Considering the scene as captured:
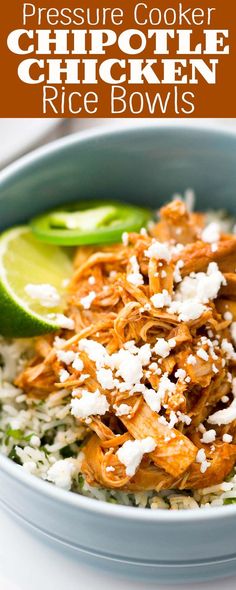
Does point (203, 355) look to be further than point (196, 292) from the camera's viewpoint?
No

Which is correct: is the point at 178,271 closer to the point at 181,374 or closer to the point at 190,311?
the point at 190,311

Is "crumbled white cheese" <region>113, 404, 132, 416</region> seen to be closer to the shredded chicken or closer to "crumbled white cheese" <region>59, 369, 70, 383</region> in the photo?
the shredded chicken

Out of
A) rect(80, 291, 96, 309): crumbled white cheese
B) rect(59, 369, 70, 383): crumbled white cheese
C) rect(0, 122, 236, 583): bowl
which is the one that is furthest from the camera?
rect(80, 291, 96, 309): crumbled white cheese

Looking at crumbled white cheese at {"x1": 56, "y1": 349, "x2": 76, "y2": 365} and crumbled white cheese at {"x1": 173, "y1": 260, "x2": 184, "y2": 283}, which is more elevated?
crumbled white cheese at {"x1": 173, "y1": 260, "x2": 184, "y2": 283}

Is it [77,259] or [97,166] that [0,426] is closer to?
[77,259]

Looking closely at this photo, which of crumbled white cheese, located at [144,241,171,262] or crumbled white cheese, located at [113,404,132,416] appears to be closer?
crumbled white cheese, located at [113,404,132,416]

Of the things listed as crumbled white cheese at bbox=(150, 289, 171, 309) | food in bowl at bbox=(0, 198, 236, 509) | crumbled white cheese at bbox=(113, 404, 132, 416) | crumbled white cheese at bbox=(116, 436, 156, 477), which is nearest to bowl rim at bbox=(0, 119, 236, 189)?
food in bowl at bbox=(0, 198, 236, 509)

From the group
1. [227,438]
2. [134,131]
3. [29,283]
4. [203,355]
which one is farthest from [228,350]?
[134,131]
